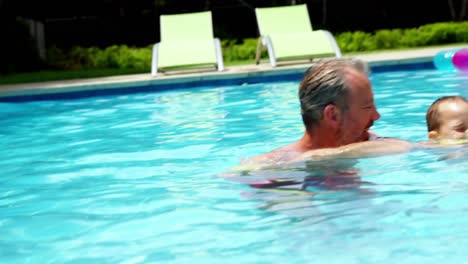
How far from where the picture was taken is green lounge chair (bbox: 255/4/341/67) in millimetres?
11414

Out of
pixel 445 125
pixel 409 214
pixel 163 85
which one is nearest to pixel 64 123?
pixel 163 85

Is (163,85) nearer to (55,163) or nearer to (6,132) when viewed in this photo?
(6,132)

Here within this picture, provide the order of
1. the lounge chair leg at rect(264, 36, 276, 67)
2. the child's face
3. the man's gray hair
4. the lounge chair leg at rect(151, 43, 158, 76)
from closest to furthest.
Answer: the man's gray hair < the child's face < the lounge chair leg at rect(151, 43, 158, 76) < the lounge chair leg at rect(264, 36, 276, 67)

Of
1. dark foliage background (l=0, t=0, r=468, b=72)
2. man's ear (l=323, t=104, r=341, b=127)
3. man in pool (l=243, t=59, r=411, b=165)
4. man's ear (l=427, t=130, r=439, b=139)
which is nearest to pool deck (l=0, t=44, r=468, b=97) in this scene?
dark foliage background (l=0, t=0, r=468, b=72)

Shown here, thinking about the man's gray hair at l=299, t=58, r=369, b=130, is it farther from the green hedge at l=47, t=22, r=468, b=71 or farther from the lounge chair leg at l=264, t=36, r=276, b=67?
the green hedge at l=47, t=22, r=468, b=71

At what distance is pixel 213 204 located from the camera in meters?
3.54

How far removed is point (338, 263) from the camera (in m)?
2.52

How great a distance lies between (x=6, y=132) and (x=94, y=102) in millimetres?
2513

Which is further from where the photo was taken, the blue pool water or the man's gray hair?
the man's gray hair

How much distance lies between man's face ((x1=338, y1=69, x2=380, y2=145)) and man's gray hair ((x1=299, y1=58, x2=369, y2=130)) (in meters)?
0.03

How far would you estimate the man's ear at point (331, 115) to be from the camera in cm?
340

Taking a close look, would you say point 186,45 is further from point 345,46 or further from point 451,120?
point 451,120

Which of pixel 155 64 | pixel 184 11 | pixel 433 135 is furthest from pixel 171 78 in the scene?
pixel 184 11

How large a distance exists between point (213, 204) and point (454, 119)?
150 centimetres
